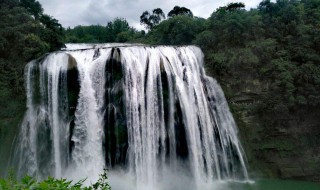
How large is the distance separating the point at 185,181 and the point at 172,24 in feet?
37.2

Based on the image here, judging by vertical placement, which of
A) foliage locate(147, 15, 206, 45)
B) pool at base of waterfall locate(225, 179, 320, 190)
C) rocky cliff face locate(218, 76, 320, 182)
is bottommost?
pool at base of waterfall locate(225, 179, 320, 190)

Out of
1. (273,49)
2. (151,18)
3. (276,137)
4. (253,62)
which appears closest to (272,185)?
(276,137)

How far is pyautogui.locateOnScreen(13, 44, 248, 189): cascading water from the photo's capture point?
1413 cm

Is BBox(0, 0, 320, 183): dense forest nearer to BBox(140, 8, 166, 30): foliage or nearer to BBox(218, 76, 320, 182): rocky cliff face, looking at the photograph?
BBox(218, 76, 320, 182): rocky cliff face

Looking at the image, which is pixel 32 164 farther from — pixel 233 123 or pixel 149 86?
pixel 233 123

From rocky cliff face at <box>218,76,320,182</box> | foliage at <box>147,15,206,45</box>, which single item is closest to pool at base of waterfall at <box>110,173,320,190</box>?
rocky cliff face at <box>218,76,320,182</box>

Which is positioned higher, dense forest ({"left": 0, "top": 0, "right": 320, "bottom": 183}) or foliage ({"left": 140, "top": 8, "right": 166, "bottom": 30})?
foliage ({"left": 140, "top": 8, "right": 166, "bottom": 30})

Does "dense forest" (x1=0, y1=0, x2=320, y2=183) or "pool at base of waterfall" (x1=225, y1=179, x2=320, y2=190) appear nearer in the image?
"pool at base of waterfall" (x1=225, y1=179, x2=320, y2=190)

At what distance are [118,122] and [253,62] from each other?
7.43 metres

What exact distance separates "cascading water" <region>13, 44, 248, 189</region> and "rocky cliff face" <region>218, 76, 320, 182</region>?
123cm

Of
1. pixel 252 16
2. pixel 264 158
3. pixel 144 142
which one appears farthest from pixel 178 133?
pixel 252 16

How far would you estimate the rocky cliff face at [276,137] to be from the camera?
1587 cm

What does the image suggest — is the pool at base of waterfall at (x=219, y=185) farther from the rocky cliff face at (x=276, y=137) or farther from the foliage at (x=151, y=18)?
the foliage at (x=151, y=18)

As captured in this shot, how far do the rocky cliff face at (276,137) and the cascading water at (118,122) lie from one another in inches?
48.3
